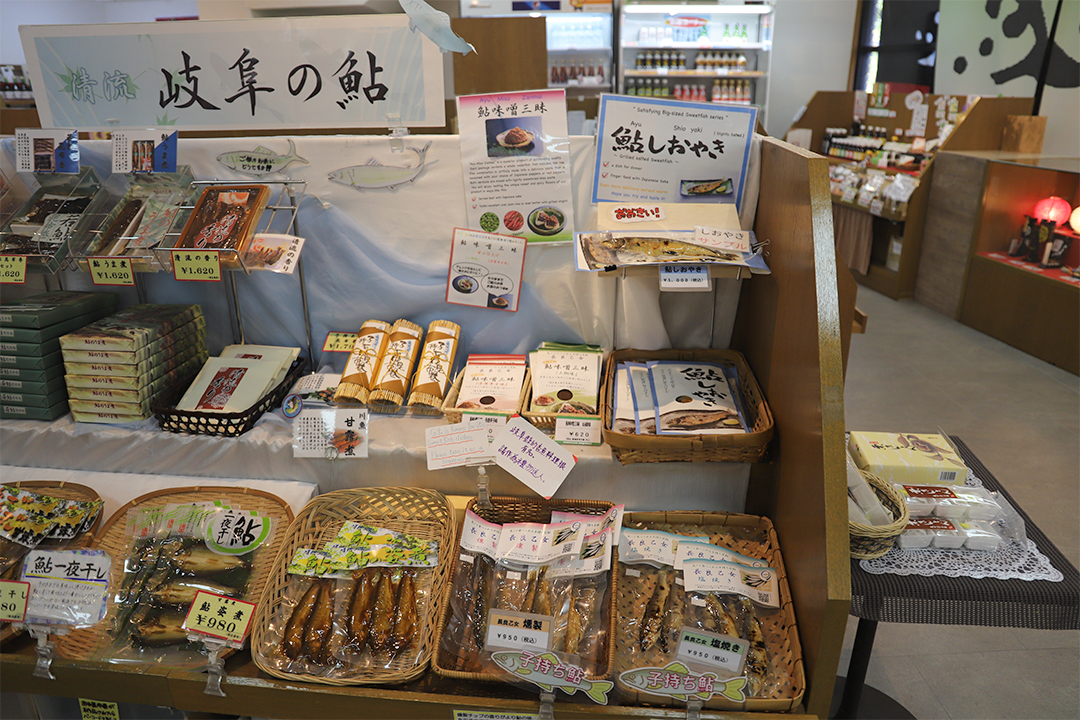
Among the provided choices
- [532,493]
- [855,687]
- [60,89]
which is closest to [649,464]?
[532,493]

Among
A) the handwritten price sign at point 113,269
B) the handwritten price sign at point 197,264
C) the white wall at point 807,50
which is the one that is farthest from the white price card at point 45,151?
the white wall at point 807,50

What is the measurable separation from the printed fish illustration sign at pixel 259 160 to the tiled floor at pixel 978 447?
2.34 metres

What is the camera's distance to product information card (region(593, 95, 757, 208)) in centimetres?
186

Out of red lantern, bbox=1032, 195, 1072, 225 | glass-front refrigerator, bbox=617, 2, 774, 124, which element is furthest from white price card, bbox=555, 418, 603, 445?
glass-front refrigerator, bbox=617, 2, 774, 124

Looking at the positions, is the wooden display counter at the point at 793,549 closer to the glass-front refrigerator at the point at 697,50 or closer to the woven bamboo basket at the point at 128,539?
the woven bamboo basket at the point at 128,539

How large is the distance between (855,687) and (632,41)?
302 inches

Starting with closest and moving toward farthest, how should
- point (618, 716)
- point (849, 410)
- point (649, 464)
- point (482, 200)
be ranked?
1. point (618, 716)
2. point (649, 464)
3. point (482, 200)
4. point (849, 410)

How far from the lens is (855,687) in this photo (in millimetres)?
1762

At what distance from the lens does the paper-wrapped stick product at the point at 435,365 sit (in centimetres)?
195

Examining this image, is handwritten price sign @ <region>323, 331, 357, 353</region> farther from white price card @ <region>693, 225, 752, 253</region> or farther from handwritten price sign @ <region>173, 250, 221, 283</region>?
white price card @ <region>693, 225, 752, 253</region>

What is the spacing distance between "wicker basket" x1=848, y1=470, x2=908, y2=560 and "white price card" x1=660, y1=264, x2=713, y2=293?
1.92 ft

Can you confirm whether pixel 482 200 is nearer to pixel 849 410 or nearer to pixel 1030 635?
pixel 1030 635

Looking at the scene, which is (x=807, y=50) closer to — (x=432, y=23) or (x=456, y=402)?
(x=432, y=23)

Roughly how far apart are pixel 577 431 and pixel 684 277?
1.59 ft
